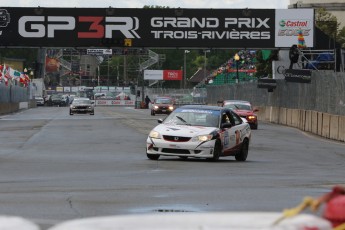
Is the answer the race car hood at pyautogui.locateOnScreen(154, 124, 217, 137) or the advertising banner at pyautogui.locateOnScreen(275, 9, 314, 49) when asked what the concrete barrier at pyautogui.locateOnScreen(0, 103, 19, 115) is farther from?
the race car hood at pyautogui.locateOnScreen(154, 124, 217, 137)

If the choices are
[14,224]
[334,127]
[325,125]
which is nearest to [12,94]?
[325,125]

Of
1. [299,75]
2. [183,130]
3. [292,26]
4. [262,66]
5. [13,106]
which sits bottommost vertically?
[13,106]

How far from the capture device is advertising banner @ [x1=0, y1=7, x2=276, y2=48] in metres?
55.8

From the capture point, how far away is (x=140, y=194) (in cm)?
1379

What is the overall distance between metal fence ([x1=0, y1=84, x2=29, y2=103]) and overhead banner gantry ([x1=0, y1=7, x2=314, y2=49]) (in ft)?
53.5

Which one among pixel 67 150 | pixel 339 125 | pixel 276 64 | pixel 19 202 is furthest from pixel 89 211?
pixel 276 64

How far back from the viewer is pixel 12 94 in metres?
83.8

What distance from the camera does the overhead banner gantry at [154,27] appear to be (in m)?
55.8

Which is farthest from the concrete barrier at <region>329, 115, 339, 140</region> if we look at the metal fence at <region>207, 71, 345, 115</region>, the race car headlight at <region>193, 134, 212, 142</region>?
the race car headlight at <region>193, 134, 212, 142</region>

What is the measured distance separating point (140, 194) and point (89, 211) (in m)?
2.38

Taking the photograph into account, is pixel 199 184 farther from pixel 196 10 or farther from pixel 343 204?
pixel 196 10

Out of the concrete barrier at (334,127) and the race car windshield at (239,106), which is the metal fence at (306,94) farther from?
the race car windshield at (239,106)

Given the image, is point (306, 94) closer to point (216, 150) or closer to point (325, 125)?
point (325, 125)

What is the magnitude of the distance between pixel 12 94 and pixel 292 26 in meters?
34.8
